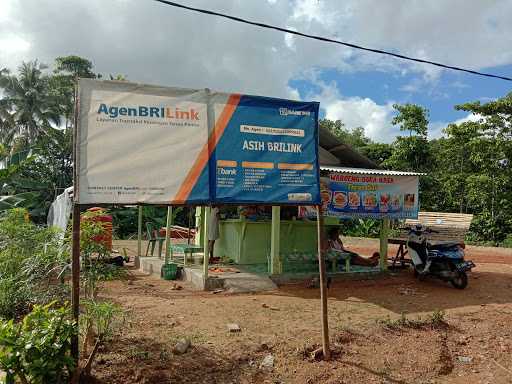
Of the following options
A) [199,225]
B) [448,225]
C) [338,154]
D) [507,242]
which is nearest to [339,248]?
[338,154]

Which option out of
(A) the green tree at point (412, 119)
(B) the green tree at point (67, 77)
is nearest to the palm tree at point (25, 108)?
(B) the green tree at point (67, 77)

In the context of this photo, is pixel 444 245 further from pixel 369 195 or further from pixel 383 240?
pixel 369 195

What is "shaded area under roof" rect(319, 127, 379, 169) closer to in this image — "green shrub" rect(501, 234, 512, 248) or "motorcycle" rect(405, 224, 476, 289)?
"motorcycle" rect(405, 224, 476, 289)

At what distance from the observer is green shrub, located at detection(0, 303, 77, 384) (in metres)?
3.61

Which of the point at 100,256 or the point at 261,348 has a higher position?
the point at 100,256

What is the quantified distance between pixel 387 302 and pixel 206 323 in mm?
3569

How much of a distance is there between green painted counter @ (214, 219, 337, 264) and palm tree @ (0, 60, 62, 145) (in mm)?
28445

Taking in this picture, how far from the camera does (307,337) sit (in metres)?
5.89

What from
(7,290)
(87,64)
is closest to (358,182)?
(7,290)

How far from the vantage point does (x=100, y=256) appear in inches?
183

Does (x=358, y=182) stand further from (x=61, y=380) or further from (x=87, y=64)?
(x=87, y=64)

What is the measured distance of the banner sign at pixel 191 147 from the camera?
442 centimetres

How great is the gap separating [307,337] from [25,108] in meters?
35.2

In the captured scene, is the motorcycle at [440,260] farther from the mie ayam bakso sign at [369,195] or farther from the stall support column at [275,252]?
the stall support column at [275,252]
